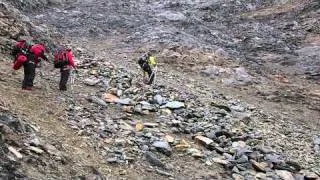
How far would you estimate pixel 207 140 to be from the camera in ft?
42.1

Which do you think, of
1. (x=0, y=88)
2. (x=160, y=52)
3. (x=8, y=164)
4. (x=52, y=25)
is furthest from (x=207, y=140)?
(x=52, y=25)

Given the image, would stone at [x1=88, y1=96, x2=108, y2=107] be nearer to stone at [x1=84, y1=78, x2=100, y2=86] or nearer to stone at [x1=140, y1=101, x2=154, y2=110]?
stone at [x1=140, y1=101, x2=154, y2=110]

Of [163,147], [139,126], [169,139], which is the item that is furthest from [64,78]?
[163,147]

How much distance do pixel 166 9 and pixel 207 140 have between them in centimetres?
2177

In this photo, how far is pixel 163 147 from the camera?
11852mm

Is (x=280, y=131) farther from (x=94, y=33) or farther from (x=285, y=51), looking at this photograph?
(x=94, y=33)

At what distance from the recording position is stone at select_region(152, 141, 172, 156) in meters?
11.8

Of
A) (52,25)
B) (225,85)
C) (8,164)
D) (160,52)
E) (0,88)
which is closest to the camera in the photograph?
(8,164)

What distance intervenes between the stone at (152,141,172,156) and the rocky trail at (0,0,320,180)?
0.02 meters

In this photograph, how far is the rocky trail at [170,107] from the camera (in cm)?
1044

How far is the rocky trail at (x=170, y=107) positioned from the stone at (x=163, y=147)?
25 millimetres

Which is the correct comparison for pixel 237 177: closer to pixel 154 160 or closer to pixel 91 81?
pixel 154 160

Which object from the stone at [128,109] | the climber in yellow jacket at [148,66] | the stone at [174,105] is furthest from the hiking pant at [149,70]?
the stone at [128,109]

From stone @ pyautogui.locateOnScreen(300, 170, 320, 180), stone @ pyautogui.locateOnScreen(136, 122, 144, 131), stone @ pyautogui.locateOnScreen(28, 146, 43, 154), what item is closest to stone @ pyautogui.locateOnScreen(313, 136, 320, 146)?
stone @ pyautogui.locateOnScreen(300, 170, 320, 180)
